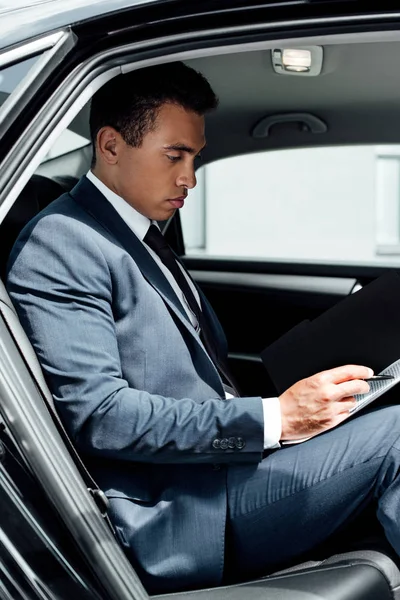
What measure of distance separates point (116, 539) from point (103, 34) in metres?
0.85

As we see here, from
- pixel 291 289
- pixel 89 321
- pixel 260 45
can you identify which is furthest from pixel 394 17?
pixel 291 289

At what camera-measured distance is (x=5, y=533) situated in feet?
4.21

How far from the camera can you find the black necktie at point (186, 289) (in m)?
1.83

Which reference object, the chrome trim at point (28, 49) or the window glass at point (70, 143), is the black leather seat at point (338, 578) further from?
the window glass at point (70, 143)

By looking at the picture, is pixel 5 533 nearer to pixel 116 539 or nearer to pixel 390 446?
pixel 116 539

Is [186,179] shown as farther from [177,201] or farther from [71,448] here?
[71,448]

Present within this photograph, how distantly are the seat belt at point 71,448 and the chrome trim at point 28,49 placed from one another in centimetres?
39

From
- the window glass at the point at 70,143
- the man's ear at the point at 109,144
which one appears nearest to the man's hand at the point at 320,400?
the man's ear at the point at 109,144

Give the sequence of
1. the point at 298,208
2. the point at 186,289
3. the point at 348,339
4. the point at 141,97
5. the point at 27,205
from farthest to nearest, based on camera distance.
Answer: the point at 298,208, the point at 27,205, the point at 186,289, the point at 141,97, the point at 348,339

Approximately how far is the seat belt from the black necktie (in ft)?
1.55

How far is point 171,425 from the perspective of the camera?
4.89 feet

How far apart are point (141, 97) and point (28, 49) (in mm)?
414

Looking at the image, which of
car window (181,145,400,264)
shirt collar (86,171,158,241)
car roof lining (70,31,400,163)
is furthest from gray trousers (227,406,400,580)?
car window (181,145,400,264)

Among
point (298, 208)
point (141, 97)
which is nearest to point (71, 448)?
point (141, 97)
